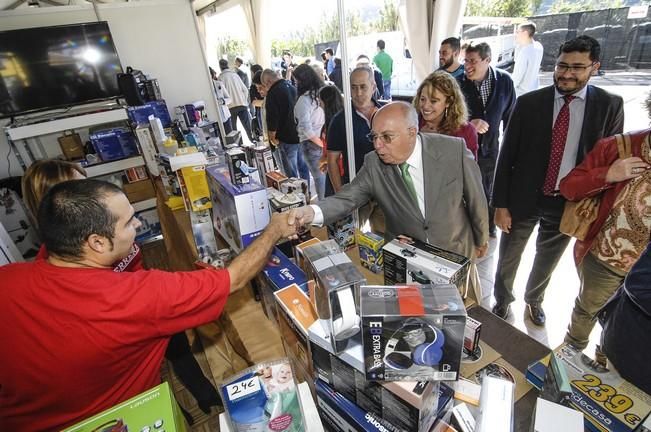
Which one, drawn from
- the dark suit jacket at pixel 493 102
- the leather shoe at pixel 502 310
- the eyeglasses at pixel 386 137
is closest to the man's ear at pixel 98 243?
the eyeglasses at pixel 386 137

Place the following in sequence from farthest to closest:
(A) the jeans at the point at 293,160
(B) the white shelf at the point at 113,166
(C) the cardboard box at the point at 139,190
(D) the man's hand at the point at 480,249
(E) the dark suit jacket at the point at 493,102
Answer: (A) the jeans at the point at 293,160 < (C) the cardboard box at the point at 139,190 < (B) the white shelf at the point at 113,166 < (E) the dark suit jacket at the point at 493,102 < (D) the man's hand at the point at 480,249

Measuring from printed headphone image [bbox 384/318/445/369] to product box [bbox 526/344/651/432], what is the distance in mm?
441

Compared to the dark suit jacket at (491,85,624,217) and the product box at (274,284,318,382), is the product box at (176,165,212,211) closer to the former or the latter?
the product box at (274,284,318,382)

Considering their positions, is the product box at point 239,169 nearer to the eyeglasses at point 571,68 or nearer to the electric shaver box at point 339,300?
the electric shaver box at point 339,300

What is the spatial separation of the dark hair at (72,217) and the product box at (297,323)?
24.4 inches

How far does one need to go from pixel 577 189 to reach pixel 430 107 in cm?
100

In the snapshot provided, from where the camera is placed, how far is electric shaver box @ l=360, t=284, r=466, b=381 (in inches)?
28.7

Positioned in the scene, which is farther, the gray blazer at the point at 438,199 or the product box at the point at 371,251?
the gray blazer at the point at 438,199

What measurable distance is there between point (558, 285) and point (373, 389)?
263 centimetres

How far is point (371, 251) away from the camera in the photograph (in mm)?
Answer: 1478

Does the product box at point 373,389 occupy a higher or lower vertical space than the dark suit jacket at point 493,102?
lower

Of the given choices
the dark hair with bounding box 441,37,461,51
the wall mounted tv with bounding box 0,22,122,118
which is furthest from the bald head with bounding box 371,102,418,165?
the wall mounted tv with bounding box 0,22,122,118

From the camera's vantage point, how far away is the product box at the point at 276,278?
1.24 m

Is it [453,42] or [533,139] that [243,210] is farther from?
[453,42]
